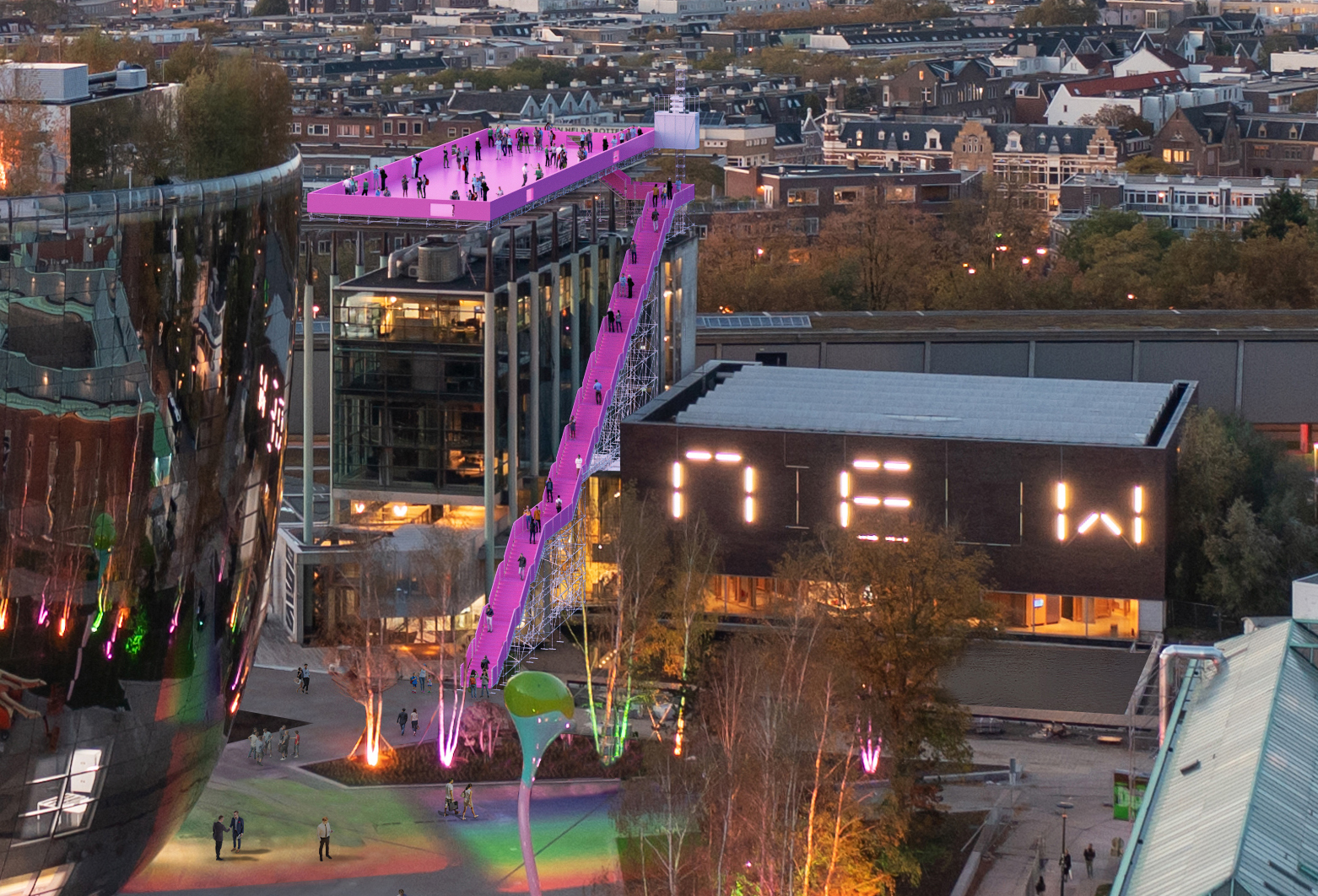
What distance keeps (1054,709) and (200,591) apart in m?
31.3

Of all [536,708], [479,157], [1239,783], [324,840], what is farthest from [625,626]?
[479,157]

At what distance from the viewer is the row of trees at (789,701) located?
171ft

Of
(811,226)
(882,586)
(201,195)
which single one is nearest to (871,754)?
(882,586)

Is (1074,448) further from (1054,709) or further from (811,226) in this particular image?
(811,226)

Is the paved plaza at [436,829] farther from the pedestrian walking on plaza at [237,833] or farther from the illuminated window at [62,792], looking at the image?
the illuminated window at [62,792]

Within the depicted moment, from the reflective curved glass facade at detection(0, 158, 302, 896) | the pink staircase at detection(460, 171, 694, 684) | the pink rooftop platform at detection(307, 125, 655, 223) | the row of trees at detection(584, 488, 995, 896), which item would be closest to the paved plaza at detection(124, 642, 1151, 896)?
the row of trees at detection(584, 488, 995, 896)

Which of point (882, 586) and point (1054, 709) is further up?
point (882, 586)

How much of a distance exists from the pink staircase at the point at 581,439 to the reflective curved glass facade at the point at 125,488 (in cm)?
2069

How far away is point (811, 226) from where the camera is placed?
177875 millimetres

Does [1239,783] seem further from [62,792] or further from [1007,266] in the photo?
[1007,266]

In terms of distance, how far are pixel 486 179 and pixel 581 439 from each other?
12513 millimetres

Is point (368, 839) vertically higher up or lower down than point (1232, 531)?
lower down

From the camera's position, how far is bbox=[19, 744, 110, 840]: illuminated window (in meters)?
47.9

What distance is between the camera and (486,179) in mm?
87688
